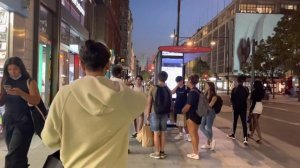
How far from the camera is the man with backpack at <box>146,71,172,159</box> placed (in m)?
9.32

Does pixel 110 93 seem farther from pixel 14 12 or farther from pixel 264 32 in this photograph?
pixel 264 32

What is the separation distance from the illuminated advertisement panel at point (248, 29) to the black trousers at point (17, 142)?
12817 centimetres

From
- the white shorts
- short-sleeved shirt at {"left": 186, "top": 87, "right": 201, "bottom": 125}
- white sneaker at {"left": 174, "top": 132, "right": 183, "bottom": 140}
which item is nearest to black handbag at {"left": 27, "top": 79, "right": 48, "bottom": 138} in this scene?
short-sleeved shirt at {"left": 186, "top": 87, "right": 201, "bottom": 125}

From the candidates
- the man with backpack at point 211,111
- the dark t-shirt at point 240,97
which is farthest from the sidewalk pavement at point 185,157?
the dark t-shirt at point 240,97

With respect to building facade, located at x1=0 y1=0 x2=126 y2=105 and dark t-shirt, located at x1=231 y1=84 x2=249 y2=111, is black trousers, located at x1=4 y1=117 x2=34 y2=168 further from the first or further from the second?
dark t-shirt, located at x1=231 y1=84 x2=249 y2=111

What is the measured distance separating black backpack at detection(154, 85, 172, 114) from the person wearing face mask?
4.06 meters

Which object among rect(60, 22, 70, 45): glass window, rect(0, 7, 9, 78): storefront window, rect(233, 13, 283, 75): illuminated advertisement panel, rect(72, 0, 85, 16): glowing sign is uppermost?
rect(233, 13, 283, 75): illuminated advertisement panel

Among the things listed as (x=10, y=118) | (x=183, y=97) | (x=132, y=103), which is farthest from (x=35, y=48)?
(x=132, y=103)

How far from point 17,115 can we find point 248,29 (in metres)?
134

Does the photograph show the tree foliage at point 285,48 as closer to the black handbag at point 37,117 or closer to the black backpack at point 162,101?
the black backpack at point 162,101

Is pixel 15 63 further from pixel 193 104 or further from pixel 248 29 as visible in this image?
pixel 248 29

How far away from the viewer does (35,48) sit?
13.6 m

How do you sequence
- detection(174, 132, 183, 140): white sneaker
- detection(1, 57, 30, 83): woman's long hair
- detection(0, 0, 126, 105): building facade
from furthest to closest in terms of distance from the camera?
detection(174, 132, 183, 140): white sneaker, detection(0, 0, 126, 105): building facade, detection(1, 57, 30, 83): woman's long hair

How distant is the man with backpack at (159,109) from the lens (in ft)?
30.6
